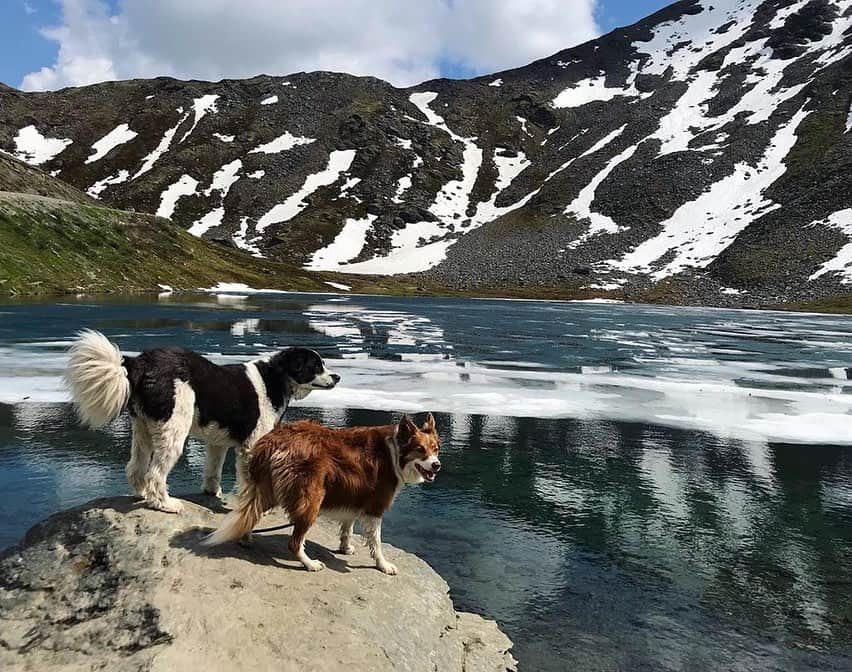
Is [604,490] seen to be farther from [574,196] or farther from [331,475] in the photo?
[574,196]

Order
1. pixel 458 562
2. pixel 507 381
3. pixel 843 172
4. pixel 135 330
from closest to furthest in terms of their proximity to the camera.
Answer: pixel 458 562 < pixel 507 381 < pixel 135 330 < pixel 843 172

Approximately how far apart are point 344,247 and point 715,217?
8623 centimetres

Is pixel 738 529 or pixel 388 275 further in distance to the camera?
pixel 388 275

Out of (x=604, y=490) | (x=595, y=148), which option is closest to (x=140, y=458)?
(x=604, y=490)

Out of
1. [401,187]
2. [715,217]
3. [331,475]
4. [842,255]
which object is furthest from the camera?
[401,187]

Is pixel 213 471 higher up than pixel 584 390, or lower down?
higher up

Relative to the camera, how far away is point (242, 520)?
7.36m

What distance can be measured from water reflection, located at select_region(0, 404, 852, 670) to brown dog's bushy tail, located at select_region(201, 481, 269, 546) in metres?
3.13

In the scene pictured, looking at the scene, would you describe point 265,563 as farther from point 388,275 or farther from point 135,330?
point 388,275

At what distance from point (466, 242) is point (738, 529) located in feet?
491

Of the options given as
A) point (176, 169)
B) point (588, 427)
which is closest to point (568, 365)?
point (588, 427)

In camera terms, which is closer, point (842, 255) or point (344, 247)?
point (842, 255)

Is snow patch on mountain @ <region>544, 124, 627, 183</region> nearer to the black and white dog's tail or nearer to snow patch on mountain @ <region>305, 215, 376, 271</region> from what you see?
snow patch on mountain @ <region>305, 215, 376, 271</region>

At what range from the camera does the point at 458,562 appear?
990cm
